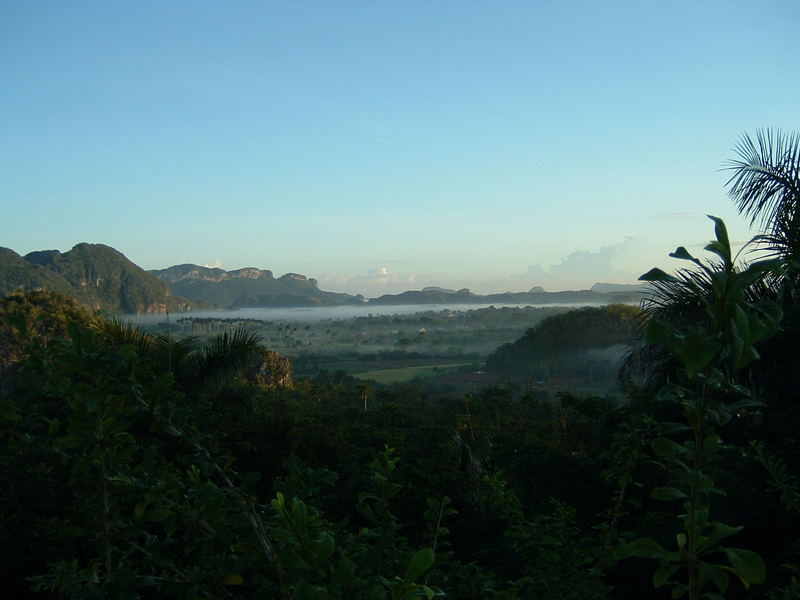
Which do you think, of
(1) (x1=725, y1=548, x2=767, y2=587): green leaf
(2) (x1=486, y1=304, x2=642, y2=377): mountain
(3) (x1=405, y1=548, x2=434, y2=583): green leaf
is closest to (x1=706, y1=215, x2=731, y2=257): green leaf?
(1) (x1=725, y1=548, x2=767, y2=587): green leaf

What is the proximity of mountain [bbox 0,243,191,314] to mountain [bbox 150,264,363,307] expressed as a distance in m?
25.9

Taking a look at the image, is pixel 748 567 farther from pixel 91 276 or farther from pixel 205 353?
pixel 91 276

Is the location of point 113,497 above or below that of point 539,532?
above

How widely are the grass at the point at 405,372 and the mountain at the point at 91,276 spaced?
124 feet

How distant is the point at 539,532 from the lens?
2945 mm

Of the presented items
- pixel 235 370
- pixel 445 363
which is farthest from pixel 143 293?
pixel 235 370

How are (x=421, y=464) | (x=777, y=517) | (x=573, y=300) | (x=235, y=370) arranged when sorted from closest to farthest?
(x=777, y=517), (x=421, y=464), (x=235, y=370), (x=573, y=300)

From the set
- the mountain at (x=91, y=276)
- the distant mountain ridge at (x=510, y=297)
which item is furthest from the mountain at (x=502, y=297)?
the mountain at (x=91, y=276)

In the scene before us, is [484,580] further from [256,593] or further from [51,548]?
[51,548]

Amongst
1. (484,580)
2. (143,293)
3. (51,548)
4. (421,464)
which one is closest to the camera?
(484,580)

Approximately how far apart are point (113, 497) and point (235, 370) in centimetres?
848

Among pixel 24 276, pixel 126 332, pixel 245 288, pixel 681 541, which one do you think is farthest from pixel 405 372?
pixel 245 288

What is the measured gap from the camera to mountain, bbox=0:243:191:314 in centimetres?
7844

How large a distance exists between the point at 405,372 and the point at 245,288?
4370 inches
